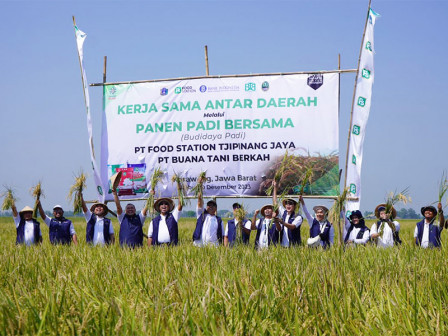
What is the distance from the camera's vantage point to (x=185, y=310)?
127 inches

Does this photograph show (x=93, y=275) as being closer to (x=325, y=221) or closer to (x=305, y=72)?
(x=325, y=221)

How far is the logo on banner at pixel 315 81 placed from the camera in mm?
11133

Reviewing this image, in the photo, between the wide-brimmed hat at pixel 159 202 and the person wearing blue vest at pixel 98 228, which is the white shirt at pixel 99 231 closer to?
the person wearing blue vest at pixel 98 228

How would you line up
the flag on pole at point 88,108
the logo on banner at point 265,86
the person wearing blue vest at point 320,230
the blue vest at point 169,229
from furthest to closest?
the flag on pole at point 88,108 < the logo on banner at point 265,86 < the blue vest at point 169,229 < the person wearing blue vest at point 320,230

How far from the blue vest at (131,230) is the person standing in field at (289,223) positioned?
7.91 feet

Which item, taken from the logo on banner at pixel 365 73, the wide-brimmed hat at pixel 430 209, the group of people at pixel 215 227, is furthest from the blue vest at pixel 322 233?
the logo on banner at pixel 365 73

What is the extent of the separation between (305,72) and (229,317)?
8.49m

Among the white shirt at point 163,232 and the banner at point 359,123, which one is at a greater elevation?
the banner at point 359,123

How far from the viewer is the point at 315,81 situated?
440 inches

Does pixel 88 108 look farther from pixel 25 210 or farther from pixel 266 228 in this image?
pixel 266 228

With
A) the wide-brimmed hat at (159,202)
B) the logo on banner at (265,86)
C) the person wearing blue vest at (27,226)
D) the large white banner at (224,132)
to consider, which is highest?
the logo on banner at (265,86)

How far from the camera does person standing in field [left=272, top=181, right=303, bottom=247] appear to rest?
30.3 ft

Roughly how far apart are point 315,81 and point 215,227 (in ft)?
11.3

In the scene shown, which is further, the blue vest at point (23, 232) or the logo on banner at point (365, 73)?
the logo on banner at point (365, 73)
